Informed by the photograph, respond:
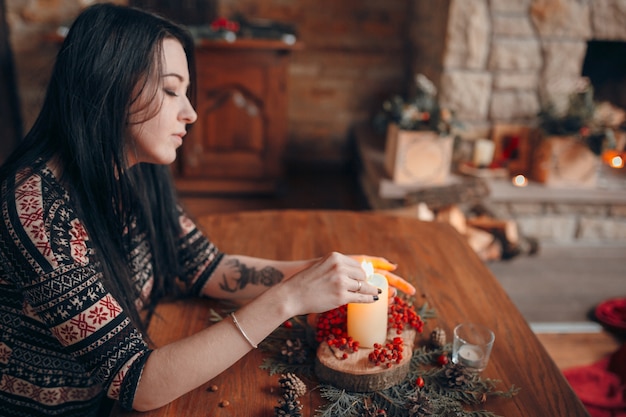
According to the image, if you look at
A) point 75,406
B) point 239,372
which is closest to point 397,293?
point 239,372

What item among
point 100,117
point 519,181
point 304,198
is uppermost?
point 100,117

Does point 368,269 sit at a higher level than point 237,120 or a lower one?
higher

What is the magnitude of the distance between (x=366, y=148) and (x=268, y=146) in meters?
0.58

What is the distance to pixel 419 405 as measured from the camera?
0.85 metres

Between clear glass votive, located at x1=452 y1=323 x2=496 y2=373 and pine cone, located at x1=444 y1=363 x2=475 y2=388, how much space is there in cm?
2

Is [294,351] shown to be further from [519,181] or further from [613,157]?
[613,157]

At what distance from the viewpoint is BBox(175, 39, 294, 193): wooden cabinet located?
312cm

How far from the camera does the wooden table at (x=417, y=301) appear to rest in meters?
0.89

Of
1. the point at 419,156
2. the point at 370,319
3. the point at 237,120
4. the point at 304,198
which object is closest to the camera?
the point at 370,319

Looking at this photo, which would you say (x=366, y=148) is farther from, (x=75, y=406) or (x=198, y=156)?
(x=75, y=406)

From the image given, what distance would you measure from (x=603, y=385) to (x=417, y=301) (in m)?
0.90

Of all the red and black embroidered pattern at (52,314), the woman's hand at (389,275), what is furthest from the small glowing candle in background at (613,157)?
the red and black embroidered pattern at (52,314)

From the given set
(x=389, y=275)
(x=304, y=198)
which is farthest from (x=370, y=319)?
(x=304, y=198)

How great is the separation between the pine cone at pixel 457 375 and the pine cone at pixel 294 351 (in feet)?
0.80
